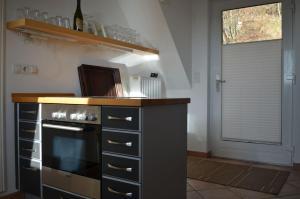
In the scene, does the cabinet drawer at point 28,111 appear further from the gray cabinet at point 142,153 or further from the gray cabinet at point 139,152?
the gray cabinet at point 139,152

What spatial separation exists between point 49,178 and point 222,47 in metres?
2.79

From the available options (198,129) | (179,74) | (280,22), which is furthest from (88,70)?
(280,22)

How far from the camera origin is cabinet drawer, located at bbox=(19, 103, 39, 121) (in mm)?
2089

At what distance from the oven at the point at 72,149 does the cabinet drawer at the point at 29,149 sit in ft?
0.21

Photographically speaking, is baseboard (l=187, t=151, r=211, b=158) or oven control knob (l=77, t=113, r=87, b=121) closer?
oven control knob (l=77, t=113, r=87, b=121)

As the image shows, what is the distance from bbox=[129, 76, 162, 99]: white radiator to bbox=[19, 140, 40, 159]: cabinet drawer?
1.53 m

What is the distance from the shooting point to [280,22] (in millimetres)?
Result: 3426

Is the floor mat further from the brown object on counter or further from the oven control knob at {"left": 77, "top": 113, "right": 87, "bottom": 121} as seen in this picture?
the oven control knob at {"left": 77, "top": 113, "right": 87, "bottom": 121}

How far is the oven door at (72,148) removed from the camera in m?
1.78

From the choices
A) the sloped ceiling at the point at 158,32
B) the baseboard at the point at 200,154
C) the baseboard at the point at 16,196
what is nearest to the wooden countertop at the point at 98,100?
the baseboard at the point at 16,196

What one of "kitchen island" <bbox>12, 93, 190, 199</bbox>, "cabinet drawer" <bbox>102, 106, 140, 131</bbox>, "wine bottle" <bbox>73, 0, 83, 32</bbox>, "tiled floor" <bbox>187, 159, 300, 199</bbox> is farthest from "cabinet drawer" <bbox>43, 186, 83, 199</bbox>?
"wine bottle" <bbox>73, 0, 83, 32</bbox>

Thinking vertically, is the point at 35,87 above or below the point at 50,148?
above

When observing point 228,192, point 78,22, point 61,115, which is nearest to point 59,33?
point 78,22

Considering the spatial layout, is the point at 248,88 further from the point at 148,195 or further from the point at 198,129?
the point at 148,195
